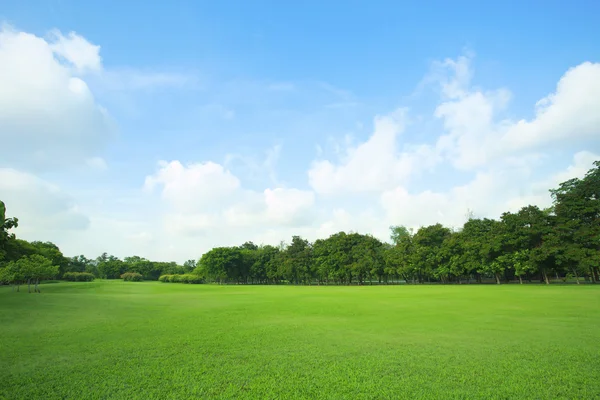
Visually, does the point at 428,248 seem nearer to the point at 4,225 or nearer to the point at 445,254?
the point at 445,254

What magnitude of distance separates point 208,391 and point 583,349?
8.90 metres

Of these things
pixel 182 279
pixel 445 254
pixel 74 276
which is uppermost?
pixel 445 254

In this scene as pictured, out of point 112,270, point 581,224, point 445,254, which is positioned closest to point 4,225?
point 445,254

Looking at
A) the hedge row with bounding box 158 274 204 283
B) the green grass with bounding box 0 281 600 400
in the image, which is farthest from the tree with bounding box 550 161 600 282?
the hedge row with bounding box 158 274 204 283

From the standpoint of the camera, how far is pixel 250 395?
222 inches

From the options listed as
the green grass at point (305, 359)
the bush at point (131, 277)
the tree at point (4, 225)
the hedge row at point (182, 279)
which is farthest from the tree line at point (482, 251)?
the tree at point (4, 225)

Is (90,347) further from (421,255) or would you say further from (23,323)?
(421,255)

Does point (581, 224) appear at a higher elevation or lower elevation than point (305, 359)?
higher

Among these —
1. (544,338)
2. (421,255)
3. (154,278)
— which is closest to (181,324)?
(544,338)

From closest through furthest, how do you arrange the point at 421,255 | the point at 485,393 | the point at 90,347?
the point at 485,393
the point at 90,347
the point at 421,255

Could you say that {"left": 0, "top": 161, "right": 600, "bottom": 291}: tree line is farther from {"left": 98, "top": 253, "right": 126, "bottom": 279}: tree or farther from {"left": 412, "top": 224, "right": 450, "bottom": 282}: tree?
{"left": 98, "top": 253, "right": 126, "bottom": 279}: tree

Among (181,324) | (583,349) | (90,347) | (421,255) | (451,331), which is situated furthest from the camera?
(421,255)

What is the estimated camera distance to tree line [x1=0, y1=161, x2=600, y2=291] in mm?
39125

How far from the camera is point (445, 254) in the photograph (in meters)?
51.4
